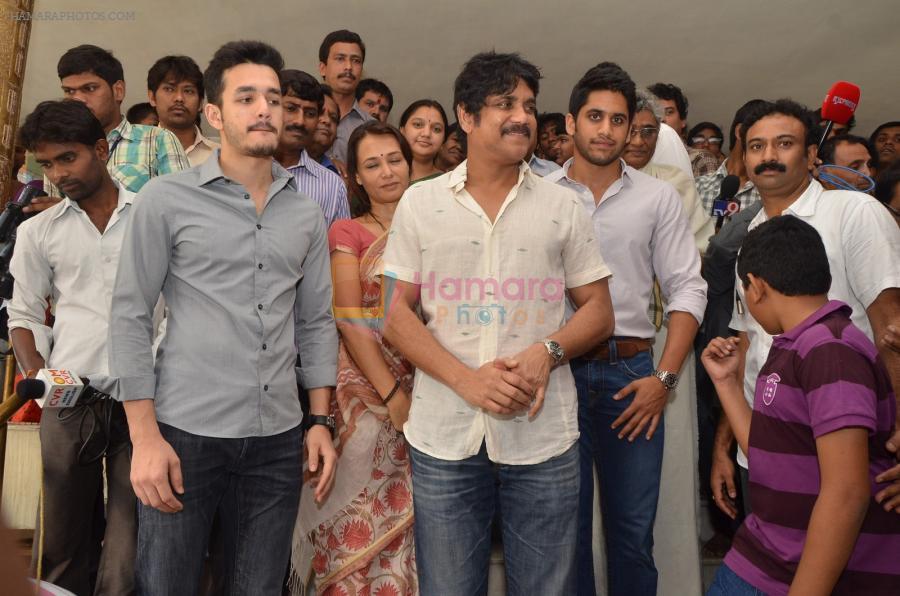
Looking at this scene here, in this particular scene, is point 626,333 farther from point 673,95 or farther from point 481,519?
point 673,95

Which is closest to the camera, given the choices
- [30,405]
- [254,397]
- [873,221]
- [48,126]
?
[254,397]

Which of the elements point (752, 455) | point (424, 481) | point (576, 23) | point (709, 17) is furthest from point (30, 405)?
point (709, 17)

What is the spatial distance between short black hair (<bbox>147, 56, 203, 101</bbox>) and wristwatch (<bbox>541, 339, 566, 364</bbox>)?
2.53 meters

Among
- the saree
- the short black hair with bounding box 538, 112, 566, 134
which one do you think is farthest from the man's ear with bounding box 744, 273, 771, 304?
the short black hair with bounding box 538, 112, 566, 134

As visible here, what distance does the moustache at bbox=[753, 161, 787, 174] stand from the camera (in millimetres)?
2391

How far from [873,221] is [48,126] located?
94.9 inches

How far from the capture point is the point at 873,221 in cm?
219

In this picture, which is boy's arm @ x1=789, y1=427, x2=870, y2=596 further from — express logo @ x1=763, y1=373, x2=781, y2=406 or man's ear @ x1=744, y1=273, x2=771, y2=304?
man's ear @ x1=744, y1=273, x2=771, y2=304

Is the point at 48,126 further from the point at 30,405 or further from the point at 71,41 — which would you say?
the point at 71,41

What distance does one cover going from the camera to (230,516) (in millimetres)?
1895

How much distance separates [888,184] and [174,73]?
311cm

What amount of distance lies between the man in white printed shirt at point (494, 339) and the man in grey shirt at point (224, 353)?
29 cm

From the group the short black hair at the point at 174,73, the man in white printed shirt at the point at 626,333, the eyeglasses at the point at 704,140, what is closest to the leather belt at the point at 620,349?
the man in white printed shirt at the point at 626,333

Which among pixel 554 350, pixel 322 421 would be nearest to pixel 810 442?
pixel 554 350
